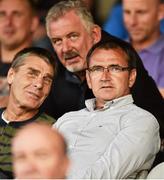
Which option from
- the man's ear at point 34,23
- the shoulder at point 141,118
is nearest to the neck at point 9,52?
the man's ear at point 34,23

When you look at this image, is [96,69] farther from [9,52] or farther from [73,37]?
[9,52]

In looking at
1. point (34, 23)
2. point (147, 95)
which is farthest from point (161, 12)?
point (147, 95)

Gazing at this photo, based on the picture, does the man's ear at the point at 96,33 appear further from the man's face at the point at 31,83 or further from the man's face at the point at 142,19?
the man's face at the point at 142,19

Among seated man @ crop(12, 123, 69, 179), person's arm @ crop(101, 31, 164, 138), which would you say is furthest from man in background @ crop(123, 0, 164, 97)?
seated man @ crop(12, 123, 69, 179)

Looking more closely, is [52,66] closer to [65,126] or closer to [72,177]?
[65,126]

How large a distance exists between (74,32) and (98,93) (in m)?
0.89

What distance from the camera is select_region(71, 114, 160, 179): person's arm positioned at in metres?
3.76

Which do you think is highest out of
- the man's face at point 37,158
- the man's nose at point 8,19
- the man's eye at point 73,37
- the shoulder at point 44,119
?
the man's face at point 37,158

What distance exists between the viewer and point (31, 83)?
4.32 meters

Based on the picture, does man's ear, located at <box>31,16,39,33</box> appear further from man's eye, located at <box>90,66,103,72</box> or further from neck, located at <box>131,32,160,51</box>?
man's eye, located at <box>90,66,103,72</box>

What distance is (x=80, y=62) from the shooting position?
478 centimetres

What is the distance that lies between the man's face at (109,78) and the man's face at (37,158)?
1.55 metres

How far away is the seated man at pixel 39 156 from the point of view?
8.23 feet

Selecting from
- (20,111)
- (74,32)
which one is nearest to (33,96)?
(20,111)
